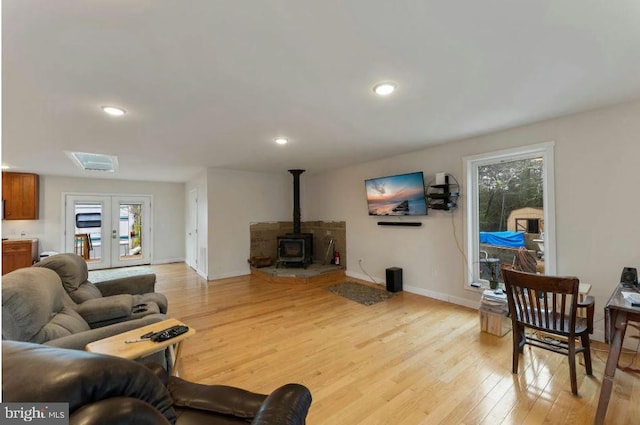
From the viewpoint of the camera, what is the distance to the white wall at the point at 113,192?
6.43 meters

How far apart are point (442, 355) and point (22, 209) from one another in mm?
8013

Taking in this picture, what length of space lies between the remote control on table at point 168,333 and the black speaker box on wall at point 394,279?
10.9 ft

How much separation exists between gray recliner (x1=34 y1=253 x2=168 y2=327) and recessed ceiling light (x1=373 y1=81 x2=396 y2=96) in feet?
9.17

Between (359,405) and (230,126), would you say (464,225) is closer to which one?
(359,405)

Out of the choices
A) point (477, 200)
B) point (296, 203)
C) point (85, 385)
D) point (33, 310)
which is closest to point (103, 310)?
point (33, 310)

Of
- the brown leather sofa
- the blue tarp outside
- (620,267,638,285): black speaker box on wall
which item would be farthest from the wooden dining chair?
the brown leather sofa

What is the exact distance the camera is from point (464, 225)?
4.01 metres

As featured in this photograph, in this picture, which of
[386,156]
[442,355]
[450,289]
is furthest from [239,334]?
[386,156]

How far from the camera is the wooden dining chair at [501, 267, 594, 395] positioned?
7.11 ft

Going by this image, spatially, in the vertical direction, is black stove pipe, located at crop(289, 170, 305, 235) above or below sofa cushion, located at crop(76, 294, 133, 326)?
above

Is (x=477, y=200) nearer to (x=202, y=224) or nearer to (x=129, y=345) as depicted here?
(x=129, y=345)

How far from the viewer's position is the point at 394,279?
15.3ft

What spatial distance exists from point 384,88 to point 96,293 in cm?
337

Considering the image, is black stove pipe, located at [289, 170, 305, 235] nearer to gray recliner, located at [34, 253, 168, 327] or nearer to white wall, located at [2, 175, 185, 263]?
gray recliner, located at [34, 253, 168, 327]
